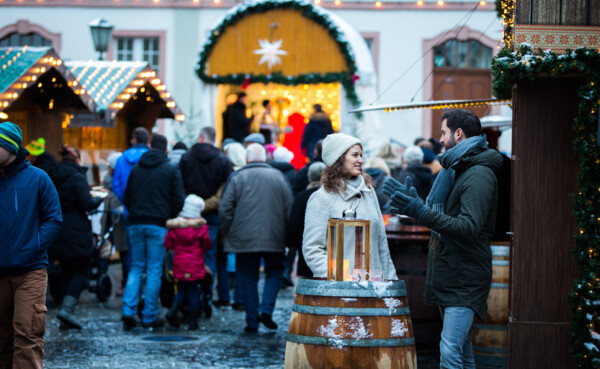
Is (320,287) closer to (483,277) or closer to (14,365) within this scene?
(483,277)

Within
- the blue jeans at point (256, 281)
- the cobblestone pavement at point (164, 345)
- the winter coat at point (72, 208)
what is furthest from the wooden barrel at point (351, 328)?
the winter coat at point (72, 208)


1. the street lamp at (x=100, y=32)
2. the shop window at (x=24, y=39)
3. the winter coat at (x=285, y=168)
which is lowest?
the winter coat at (x=285, y=168)

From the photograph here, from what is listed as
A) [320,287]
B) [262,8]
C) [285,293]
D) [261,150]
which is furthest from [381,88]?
[320,287]

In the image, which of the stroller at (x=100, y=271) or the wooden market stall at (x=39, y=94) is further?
the stroller at (x=100, y=271)

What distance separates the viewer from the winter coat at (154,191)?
453 inches

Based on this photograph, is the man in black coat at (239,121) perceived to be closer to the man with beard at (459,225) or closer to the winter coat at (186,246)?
the winter coat at (186,246)

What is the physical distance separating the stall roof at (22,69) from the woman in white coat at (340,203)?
6433 millimetres

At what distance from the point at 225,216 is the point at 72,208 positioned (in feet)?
5.97

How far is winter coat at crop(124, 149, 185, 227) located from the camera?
1152 cm

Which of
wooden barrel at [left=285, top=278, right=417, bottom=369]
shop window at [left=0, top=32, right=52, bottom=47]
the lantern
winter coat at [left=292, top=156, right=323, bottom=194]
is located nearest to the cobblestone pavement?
winter coat at [left=292, top=156, right=323, bottom=194]

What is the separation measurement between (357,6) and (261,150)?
17299 mm

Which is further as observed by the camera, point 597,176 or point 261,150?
point 261,150

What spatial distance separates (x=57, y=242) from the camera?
11.6 meters

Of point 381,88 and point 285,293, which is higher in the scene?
point 381,88
